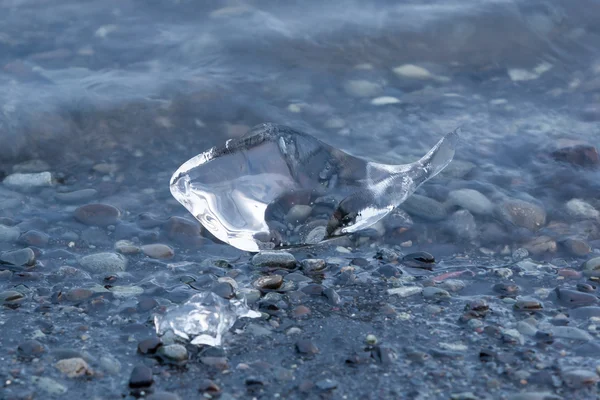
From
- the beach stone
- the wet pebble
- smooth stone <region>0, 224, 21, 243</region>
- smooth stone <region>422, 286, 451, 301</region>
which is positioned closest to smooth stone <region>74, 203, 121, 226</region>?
smooth stone <region>0, 224, 21, 243</region>

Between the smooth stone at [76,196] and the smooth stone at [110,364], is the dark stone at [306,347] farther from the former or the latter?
the smooth stone at [76,196]

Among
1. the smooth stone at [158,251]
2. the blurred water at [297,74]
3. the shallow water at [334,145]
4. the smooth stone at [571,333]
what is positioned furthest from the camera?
the blurred water at [297,74]

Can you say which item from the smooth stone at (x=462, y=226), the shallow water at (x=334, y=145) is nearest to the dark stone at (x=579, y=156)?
the shallow water at (x=334, y=145)

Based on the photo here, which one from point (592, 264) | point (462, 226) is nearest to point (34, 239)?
point (462, 226)

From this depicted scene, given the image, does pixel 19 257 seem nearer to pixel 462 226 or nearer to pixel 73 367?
pixel 73 367

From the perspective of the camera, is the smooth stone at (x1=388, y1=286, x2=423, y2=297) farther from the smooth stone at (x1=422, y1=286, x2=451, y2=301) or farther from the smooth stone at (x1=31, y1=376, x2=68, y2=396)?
the smooth stone at (x1=31, y1=376, x2=68, y2=396)

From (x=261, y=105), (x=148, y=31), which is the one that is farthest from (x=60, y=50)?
(x=261, y=105)

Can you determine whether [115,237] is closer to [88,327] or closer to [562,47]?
[88,327]
